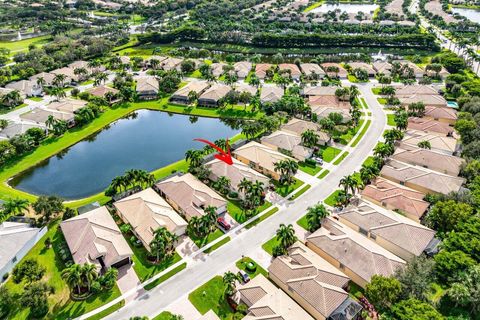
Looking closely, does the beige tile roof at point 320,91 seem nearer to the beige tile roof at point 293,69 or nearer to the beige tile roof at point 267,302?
the beige tile roof at point 293,69

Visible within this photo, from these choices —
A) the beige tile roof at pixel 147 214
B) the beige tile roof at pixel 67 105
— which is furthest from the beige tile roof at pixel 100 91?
the beige tile roof at pixel 147 214

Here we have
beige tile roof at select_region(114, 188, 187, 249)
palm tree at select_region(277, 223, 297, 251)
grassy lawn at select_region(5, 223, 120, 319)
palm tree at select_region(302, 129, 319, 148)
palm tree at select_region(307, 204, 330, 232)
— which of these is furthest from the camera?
palm tree at select_region(302, 129, 319, 148)

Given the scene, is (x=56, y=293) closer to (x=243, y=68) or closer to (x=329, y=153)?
(x=329, y=153)

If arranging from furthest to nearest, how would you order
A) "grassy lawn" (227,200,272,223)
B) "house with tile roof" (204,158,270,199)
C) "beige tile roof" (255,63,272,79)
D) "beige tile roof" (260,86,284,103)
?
"beige tile roof" (255,63,272,79) < "beige tile roof" (260,86,284,103) < "house with tile roof" (204,158,270,199) < "grassy lawn" (227,200,272,223)

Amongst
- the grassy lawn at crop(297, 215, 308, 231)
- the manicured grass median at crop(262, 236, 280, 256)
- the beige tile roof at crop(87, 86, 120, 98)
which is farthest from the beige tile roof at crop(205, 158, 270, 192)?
the beige tile roof at crop(87, 86, 120, 98)

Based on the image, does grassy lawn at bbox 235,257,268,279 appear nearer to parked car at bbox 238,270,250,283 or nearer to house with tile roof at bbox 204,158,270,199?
parked car at bbox 238,270,250,283

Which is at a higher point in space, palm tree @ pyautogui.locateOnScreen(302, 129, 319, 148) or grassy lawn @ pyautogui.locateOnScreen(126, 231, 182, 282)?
palm tree @ pyautogui.locateOnScreen(302, 129, 319, 148)

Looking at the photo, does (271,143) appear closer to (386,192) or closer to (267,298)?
(386,192)
